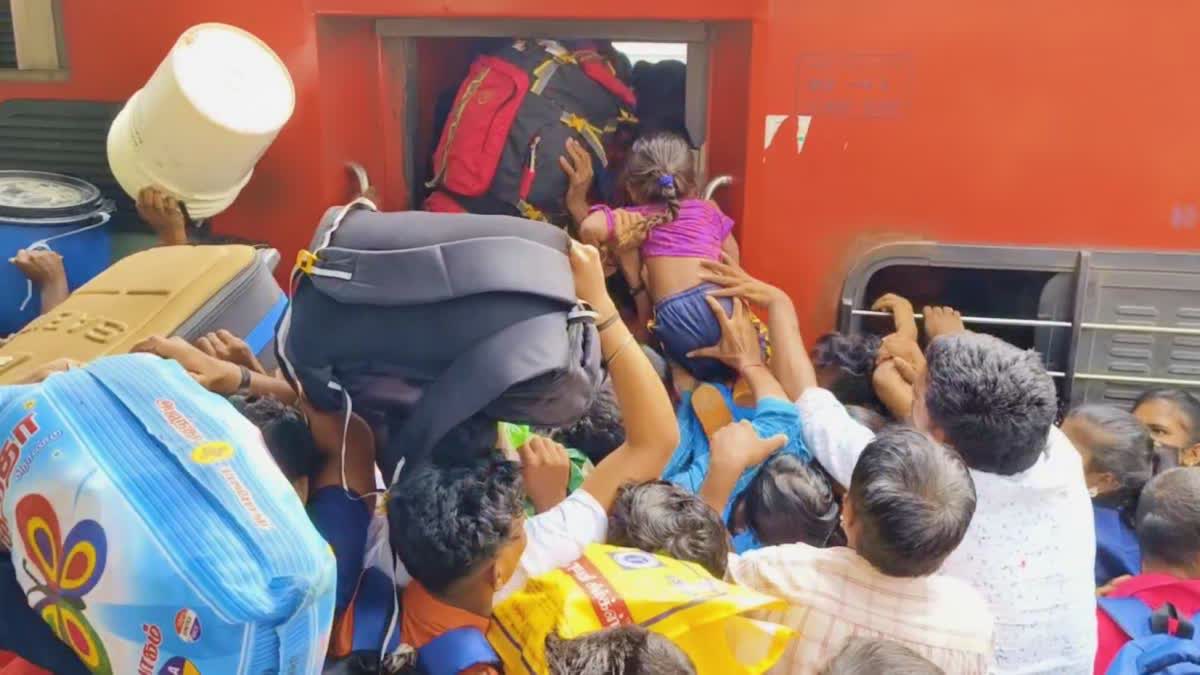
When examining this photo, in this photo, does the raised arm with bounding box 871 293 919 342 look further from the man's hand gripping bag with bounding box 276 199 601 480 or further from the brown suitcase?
the brown suitcase

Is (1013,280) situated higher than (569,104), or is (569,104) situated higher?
(569,104)

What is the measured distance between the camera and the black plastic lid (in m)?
2.54

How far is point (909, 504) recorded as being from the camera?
1514mm

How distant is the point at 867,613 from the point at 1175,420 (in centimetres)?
130

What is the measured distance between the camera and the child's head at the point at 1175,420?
241 cm

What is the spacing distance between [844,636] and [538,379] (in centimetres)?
58

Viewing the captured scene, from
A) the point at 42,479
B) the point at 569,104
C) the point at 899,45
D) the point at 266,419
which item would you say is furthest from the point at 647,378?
the point at 569,104

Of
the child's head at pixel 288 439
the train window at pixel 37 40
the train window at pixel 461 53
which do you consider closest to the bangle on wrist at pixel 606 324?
the child's head at pixel 288 439

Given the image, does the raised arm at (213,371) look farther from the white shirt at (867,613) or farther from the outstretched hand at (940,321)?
the outstretched hand at (940,321)

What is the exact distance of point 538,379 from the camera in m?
1.48

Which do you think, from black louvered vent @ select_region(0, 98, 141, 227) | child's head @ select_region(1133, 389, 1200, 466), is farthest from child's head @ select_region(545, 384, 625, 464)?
black louvered vent @ select_region(0, 98, 141, 227)

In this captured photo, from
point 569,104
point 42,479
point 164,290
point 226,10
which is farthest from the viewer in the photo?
point 569,104

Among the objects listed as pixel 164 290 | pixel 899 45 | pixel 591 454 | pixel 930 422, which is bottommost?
pixel 591 454

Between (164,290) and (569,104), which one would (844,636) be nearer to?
(164,290)
